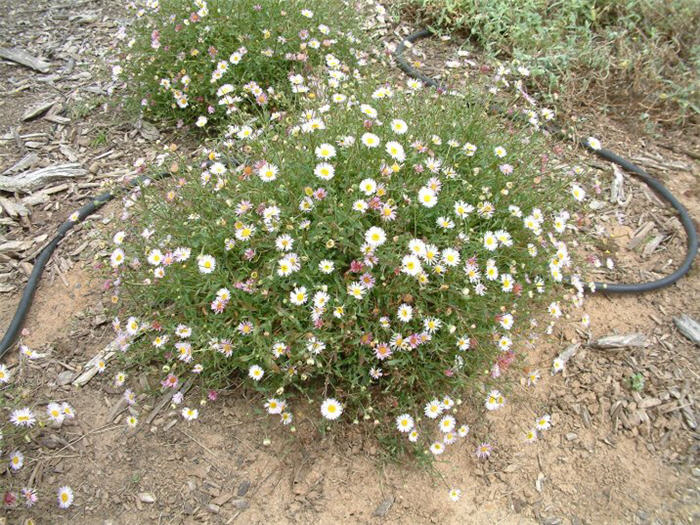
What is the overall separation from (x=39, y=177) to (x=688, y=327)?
464 centimetres

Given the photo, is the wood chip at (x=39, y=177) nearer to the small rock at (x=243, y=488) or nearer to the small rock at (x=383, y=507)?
the small rock at (x=243, y=488)

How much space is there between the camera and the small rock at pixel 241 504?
255 centimetres

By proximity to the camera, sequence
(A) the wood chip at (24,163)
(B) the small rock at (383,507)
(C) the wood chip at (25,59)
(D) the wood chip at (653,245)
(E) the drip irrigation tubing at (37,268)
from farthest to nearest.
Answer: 1. (C) the wood chip at (25,59)
2. (A) the wood chip at (24,163)
3. (D) the wood chip at (653,245)
4. (E) the drip irrigation tubing at (37,268)
5. (B) the small rock at (383,507)

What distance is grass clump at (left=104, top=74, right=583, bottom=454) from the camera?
8.41 ft

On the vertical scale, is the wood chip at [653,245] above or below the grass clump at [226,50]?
below

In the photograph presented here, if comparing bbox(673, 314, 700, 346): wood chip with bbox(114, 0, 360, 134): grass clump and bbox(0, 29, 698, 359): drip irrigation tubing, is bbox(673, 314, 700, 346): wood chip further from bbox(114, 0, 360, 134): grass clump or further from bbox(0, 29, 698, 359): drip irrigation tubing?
bbox(114, 0, 360, 134): grass clump

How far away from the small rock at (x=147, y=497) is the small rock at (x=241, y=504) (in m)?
0.39

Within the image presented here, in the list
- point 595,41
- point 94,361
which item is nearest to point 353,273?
point 94,361

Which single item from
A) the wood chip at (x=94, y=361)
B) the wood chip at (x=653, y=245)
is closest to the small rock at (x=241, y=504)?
the wood chip at (x=94, y=361)

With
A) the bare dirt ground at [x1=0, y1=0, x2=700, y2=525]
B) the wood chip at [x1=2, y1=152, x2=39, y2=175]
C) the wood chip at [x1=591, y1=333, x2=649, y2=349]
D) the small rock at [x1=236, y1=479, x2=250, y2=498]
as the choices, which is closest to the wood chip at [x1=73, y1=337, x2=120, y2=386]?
the bare dirt ground at [x1=0, y1=0, x2=700, y2=525]

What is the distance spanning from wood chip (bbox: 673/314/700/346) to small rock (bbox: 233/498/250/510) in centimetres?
274

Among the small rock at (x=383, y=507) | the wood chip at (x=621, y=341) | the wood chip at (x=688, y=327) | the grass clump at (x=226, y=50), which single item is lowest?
the small rock at (x=383, y=507)

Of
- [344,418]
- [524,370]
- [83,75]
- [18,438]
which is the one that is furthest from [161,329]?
[83,75]

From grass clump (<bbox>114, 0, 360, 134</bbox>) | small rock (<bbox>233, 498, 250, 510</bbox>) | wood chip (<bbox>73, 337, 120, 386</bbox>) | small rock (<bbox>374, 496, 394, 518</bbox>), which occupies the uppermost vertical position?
grass clump (<bbox>114, 0, 360, 134</bbox>)
